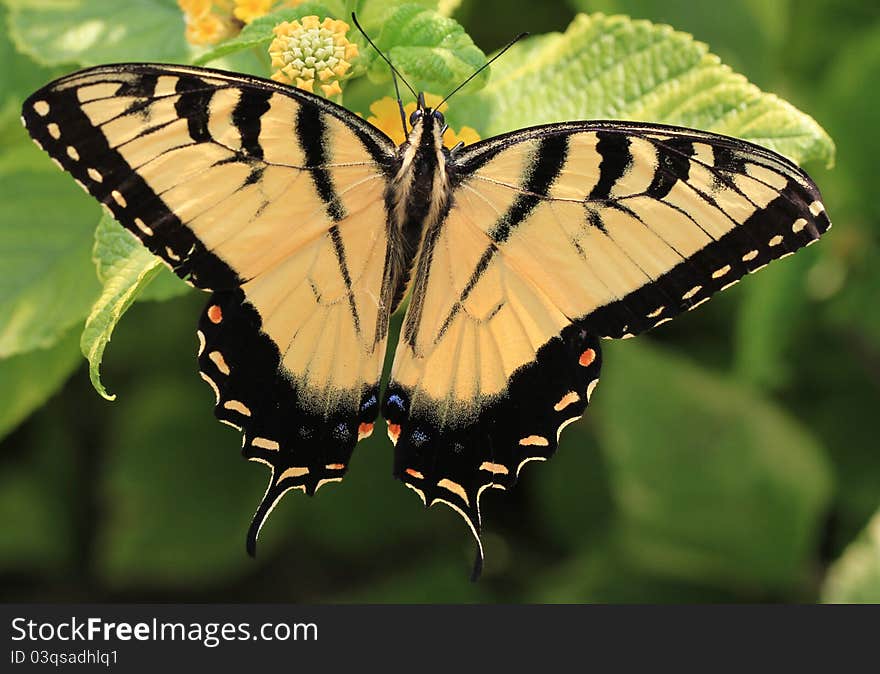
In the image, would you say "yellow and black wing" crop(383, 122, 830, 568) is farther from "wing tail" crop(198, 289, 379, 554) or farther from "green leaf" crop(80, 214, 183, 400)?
"green leaf" crop(80, 214, 183, 400)

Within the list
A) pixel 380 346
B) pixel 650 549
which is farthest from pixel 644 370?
pixel 380 346

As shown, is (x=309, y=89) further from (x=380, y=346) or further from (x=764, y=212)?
(x=764, y=212)

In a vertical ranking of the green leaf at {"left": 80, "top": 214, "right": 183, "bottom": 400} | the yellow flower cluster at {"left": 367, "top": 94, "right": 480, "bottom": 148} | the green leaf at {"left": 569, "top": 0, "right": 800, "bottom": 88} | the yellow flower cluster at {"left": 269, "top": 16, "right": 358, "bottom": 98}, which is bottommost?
the green leaf at {"left": 80, "top": 214, "right": 183, "bottom": 400}

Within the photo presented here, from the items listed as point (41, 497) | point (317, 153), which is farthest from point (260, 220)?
point (41, 497)

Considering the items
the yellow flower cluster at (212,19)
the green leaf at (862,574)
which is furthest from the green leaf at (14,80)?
the green leaf at (862,574)

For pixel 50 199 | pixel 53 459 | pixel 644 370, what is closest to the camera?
pixel 50 199

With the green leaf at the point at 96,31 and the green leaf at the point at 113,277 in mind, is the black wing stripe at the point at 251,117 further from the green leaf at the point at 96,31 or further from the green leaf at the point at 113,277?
the green leaf at the point at 96,31

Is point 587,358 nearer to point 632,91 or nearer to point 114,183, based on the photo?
point 632,91

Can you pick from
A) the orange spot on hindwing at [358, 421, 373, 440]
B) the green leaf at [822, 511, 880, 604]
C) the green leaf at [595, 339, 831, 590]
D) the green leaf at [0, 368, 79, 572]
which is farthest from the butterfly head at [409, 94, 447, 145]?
the green leaf at [0, 368, 79, 572]
